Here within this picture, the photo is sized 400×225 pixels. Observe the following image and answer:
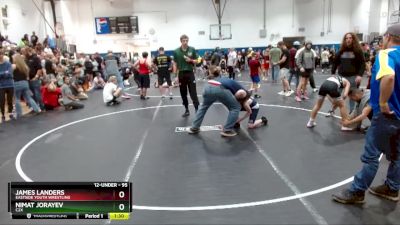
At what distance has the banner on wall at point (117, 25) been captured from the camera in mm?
26328

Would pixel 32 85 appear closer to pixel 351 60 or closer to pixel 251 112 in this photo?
pixel 251 112

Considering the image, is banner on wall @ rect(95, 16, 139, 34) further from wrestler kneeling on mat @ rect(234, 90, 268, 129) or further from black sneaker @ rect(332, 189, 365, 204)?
black sneaker @ rect(332, 189, 365, 204)

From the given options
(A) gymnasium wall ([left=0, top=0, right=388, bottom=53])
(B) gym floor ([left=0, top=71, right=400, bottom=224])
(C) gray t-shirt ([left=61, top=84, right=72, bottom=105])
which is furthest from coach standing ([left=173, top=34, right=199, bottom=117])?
(A) gymnasium wall ([left=0, top=0, right=388, bottom=53])

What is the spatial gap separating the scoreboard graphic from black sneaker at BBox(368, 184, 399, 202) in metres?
2.76

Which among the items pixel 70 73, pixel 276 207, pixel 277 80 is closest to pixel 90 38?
pixel 70 73

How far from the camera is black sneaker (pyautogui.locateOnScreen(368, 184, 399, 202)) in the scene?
3.76 m

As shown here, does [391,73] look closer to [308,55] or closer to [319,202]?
[319,202]

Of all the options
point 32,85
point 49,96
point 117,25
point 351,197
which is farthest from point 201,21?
point 351,197

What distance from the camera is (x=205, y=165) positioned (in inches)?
201

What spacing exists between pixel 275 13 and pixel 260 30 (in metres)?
1.65

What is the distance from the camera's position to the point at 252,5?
2689cm

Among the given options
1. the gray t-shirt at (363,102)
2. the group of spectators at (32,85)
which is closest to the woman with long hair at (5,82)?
the group of spectators at (32,85)

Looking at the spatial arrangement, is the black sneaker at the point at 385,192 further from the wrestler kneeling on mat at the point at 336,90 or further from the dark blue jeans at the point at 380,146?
the wrestler kneeling on mat at the point at 336,90

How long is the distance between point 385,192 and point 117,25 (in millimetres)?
25050
